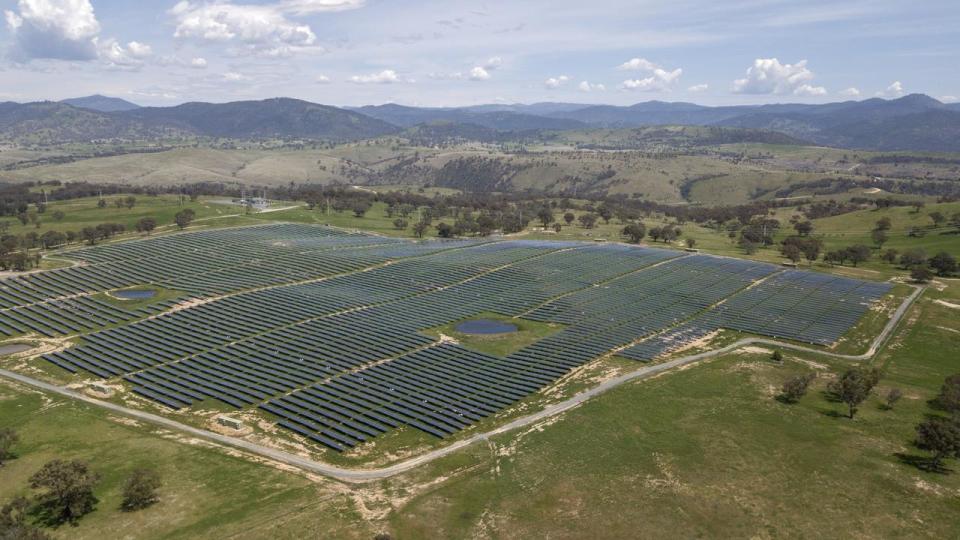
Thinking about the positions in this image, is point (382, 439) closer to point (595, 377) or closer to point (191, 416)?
point (191, 416)

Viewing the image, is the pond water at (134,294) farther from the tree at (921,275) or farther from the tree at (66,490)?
the tree at (921,275)

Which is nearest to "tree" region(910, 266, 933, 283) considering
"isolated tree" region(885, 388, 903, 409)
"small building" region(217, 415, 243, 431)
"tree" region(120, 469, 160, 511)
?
"isolated tree" region(885, 388, 903, 409)

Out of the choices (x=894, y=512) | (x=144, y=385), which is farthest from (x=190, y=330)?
(x=894, y=512)

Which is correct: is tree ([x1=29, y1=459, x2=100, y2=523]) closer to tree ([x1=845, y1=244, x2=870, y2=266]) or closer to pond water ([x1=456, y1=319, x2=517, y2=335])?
pond water ([x1=456, y1=319, x2=517, y2=335])

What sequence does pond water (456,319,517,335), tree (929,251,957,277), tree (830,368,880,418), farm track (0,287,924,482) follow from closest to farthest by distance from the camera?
farm track (0,287,924,482)
tree (830,368,880,418)
pond water (456,319,517,335)
tree (929,251,957,277)

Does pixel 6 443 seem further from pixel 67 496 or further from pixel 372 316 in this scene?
pixel 372 316

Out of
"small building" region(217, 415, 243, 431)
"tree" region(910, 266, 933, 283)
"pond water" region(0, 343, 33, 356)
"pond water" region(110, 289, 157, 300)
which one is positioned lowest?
"tree" region(910, 266, 933, 283)

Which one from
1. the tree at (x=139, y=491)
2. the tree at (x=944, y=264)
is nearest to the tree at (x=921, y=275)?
the tree at (x=944, y=264)
